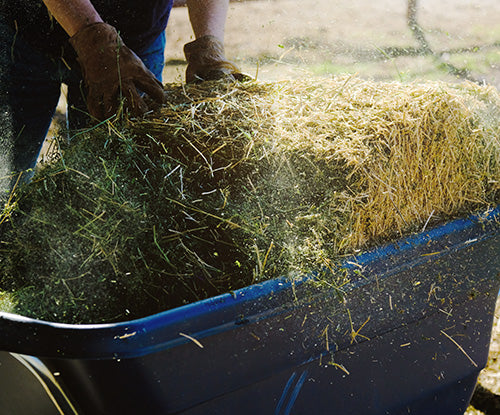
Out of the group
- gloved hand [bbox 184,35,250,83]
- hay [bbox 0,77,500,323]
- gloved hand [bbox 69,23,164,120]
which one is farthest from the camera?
gloved hand [bbox 184,35,250,83]

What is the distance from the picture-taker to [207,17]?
184 cm

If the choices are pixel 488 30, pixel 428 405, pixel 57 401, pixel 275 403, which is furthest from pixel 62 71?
pixel 488 30

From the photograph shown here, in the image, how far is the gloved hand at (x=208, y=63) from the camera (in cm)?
167

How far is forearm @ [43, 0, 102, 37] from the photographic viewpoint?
1.42m

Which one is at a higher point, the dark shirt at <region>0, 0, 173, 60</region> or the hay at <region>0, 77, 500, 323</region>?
the dark shirt at <region>0, 0, 173, 60</region>

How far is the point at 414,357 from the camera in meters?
1.26

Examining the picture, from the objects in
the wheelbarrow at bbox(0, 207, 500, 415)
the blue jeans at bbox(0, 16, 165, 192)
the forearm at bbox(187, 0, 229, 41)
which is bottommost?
the wheelbarrow at bbox(0, 207, 500, 415)

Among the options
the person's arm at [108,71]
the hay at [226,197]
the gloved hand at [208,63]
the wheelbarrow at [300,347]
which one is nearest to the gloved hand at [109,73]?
the person's arm at [108,71]

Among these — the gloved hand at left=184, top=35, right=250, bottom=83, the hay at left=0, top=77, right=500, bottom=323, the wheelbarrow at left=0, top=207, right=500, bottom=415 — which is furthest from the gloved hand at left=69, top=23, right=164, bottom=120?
the wheelbarrow at left=0, top=207, right=500, bottom=415

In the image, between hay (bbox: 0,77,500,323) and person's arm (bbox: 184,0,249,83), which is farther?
person's arm (bbox: 184,0,249,83)

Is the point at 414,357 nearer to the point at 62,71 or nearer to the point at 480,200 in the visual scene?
the point at 480,200

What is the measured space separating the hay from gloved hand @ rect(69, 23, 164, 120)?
4.0 inches

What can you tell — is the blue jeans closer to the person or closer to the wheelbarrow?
the person

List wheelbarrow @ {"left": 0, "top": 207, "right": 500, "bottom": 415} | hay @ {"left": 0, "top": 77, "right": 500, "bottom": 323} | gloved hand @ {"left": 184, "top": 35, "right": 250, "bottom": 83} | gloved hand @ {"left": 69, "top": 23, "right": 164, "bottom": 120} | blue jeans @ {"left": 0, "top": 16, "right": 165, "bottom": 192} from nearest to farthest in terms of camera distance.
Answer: wheelbarrow @ {"left": 0, "top": 207, "right": 500, "bottom": 415}
hay @ {"left": 0, "top": 77, "right": 500, "bottom": 323}
gloved hand @ {"left": 69, "top": 23, "right": 164, "bottom": 120}
gloved hand @ {"left": 184, "top": 35, "right": 250, "bottom": 83}
blue jeans @ {"left": 0, "top": 16, "right": 165, "bottom": 192}
